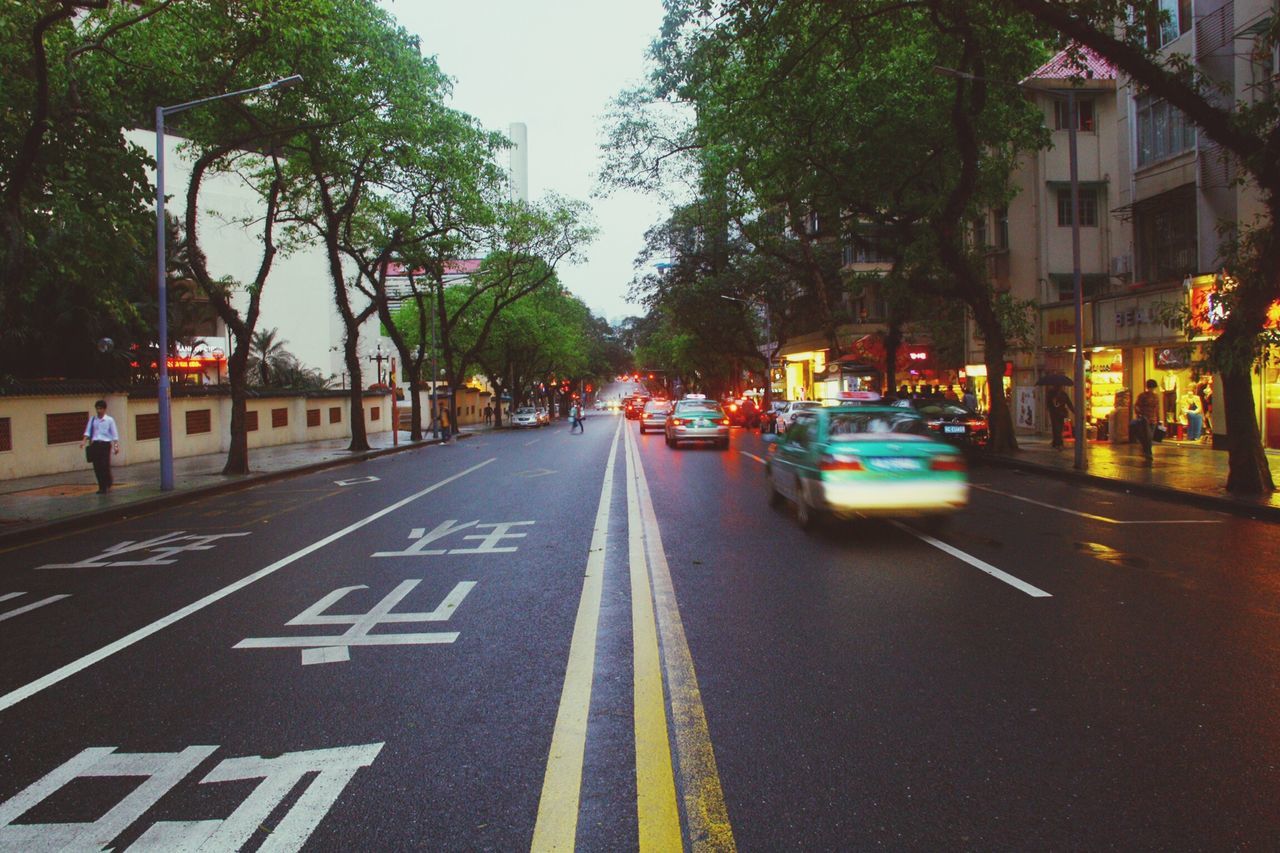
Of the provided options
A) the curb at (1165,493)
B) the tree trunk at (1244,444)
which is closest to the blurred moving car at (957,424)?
the curb at (1165,493)

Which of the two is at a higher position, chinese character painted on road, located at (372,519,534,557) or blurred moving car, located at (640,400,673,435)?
blurred moving car, located at (640,400,673,435)

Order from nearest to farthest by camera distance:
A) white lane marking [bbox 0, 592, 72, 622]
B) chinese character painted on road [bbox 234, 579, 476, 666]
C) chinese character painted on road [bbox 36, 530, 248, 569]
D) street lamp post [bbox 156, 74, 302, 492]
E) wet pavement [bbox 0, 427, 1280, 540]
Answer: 1. chinese character painted on road [bbox 234, 579, 476, 666]
2. white lane marking [bbox 0, 592, 72, 622]
3. chinese character painted on road [bbox 36, 530, 248, 569]
4. wet pavement [bbox 0, 427, 1280, 540]
5. street lamp post [bbox 156, 74, 302, 492]

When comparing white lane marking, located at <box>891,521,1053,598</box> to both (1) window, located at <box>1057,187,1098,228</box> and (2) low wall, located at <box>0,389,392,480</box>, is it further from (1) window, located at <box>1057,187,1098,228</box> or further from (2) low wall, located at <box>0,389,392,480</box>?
(1) window, located at <box>1057,187,1098,228</box>

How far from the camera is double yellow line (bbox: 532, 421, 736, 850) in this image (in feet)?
Result: 10.6

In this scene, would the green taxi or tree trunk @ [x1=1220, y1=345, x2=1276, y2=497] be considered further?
tree trunk @ [x1=1220, y1=345, x2=1276, y2=497]

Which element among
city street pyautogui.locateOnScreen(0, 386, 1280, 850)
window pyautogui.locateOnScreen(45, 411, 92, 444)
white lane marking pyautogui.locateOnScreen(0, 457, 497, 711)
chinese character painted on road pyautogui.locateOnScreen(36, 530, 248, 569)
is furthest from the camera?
window pyautogui.locateOnScreen(45, 411, 92, 444)

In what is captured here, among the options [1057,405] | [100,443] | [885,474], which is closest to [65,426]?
[100,443]

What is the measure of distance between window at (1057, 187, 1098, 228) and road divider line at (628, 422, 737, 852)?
88.5 feet

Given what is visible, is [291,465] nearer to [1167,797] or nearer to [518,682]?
[518,682]

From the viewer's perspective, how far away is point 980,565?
8.09m

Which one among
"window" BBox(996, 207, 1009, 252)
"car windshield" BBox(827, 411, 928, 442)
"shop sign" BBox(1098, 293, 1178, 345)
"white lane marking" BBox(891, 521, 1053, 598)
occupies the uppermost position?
"window" BBox(996, 207, 1009, 252)

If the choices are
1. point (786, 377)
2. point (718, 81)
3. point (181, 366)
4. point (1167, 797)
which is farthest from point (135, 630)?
point (786, 377)

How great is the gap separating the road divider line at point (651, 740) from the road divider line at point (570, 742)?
253mm

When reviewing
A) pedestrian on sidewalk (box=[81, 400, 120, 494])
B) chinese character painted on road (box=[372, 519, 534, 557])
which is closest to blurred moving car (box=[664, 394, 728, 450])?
pedestrian on sidewalk (box=[81, 400, 120, 494])
